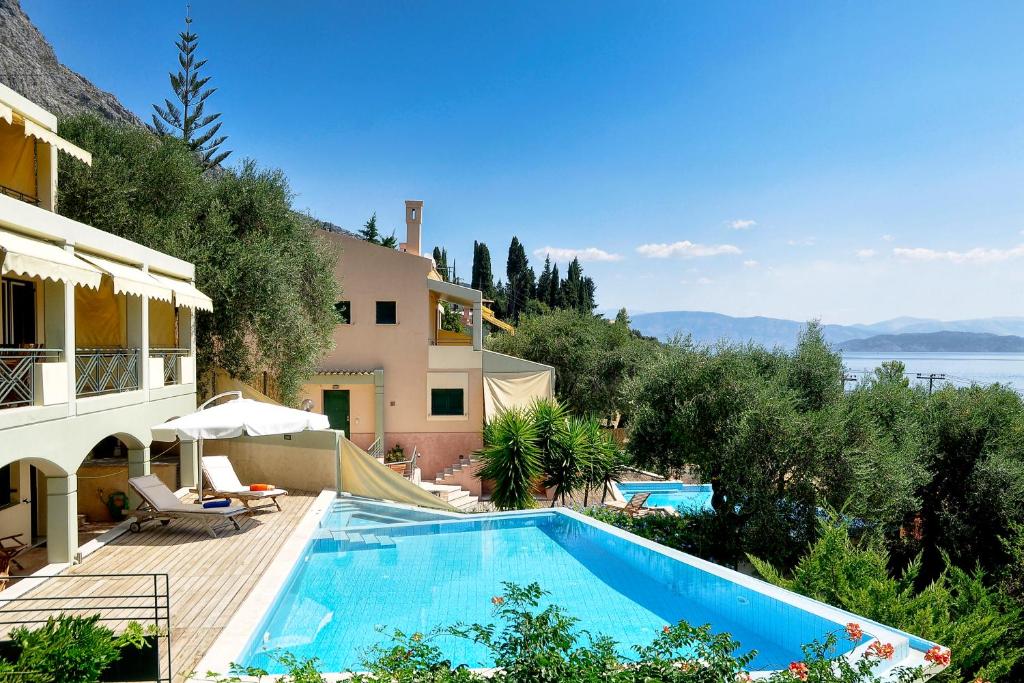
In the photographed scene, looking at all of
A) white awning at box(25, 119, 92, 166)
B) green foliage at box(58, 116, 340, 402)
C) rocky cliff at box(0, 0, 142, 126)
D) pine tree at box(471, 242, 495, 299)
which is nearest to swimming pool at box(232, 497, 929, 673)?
green foliage at box(58, 116, 340, 402)

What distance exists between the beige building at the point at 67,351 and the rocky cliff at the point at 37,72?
186 ft

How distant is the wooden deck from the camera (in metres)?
8.57

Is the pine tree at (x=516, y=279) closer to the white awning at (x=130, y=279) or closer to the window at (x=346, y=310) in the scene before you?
the window at (x=346, y=310)

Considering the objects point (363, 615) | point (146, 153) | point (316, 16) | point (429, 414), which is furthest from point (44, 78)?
point (363, 615)

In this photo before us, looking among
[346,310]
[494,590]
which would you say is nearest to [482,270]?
[346,310]

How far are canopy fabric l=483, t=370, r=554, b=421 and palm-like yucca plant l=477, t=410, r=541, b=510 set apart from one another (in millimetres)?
8284

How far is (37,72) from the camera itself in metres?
67.0

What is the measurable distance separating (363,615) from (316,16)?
2693 cm

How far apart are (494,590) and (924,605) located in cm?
726

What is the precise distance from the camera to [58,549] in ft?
35.8

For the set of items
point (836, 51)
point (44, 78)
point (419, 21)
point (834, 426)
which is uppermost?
point (44, 78)

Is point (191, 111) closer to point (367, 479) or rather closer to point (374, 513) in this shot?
point (367, 479)

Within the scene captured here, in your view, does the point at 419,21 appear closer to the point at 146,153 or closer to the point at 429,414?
the point at 146,153

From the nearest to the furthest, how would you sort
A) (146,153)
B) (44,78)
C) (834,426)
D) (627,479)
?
(834,426)
(146,153)
(627,479)
(44,78)
